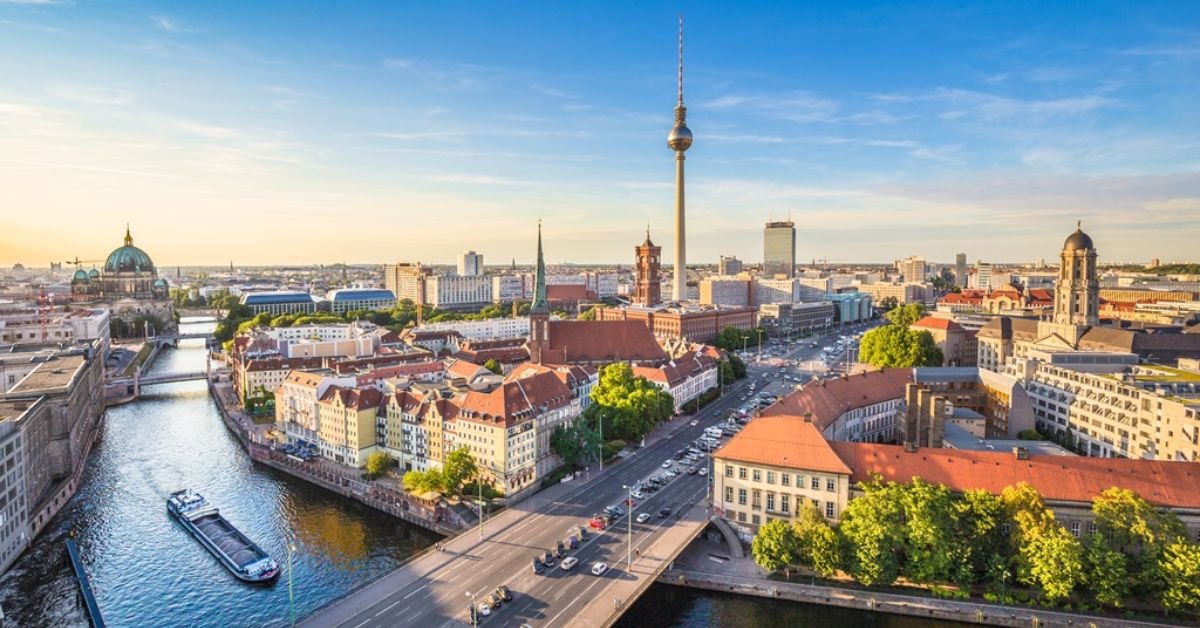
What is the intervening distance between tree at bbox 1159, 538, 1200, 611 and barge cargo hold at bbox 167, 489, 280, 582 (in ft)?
188

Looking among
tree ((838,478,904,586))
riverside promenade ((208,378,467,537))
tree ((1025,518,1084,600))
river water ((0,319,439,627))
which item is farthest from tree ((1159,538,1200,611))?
river water ((0,319,439,627))

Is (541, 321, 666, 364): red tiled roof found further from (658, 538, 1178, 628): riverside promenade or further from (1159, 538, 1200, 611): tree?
(1159, 538, 1200, 611): tree

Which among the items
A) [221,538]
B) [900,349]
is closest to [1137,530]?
[221,538]

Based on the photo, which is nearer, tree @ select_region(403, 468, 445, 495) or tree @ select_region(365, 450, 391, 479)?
tree @ select_region(403, 468, 445, 495)

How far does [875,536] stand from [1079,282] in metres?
81.6

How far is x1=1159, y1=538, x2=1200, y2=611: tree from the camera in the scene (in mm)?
38219

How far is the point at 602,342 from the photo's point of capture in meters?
113

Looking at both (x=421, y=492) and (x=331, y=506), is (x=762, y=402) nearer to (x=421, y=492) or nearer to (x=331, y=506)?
(x=421, y=492)

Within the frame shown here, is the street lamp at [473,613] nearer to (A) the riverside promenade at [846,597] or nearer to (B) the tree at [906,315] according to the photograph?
(A) the riverside promenade at [846,597]

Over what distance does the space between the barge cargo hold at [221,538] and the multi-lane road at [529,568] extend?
11351mm

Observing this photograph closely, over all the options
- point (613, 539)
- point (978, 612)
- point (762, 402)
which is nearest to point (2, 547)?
point (613, 539)

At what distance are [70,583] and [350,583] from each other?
20.2 meters

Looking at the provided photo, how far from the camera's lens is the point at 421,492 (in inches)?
2397

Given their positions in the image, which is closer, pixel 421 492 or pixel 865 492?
pixel 865 492
